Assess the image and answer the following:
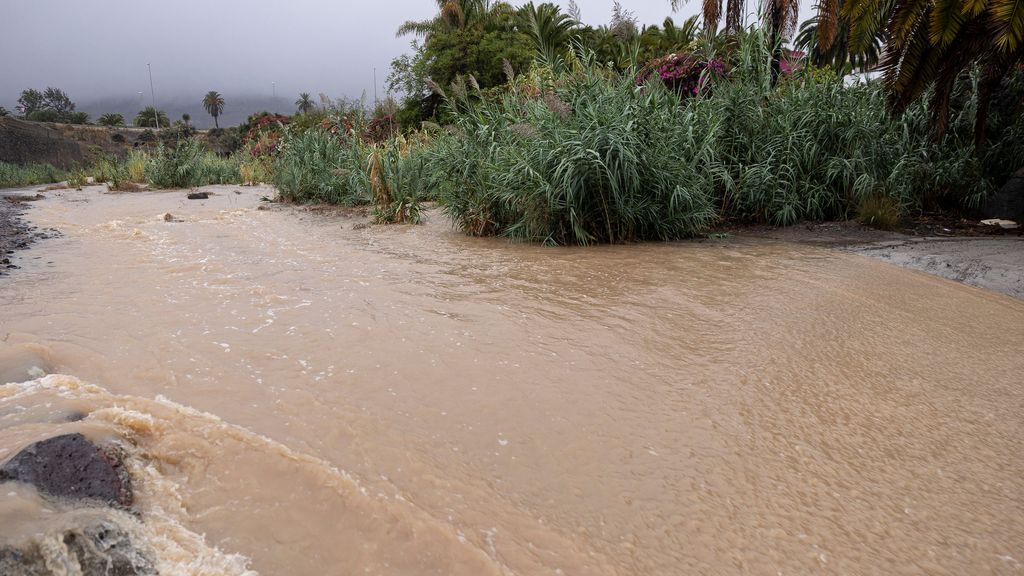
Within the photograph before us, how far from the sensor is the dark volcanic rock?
0.96 meters

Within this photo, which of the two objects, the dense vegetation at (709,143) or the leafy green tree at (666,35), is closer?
the dense vegetation at (709,143)

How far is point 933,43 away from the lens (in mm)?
4594

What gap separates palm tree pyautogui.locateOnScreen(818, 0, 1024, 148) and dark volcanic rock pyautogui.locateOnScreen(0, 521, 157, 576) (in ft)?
18.4

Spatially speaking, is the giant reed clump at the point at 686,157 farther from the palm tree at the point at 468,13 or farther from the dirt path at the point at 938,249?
the palm tree at the point at 468,13

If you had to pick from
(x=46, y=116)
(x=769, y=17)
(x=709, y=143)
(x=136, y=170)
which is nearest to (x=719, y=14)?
(x=769, y=17)

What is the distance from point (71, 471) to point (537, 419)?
1.23 metres

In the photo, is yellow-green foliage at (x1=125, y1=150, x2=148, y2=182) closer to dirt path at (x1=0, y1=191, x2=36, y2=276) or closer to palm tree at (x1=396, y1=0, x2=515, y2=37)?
dirt path at (x1=0, y1=191, x2=36, y2=276)

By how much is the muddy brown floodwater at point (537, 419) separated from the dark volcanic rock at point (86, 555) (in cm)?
6

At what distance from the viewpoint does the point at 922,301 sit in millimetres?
3408

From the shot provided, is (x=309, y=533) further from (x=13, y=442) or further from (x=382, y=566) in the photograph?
(x=13, y=442)

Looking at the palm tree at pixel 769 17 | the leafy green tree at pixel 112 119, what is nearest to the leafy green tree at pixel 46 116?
the leafy green tree at pixel 112 119

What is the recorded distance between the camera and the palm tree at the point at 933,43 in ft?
→ 14.6

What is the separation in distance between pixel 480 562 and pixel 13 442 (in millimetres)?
1330

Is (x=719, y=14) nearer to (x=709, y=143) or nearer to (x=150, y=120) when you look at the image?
(x=709, y=143)
